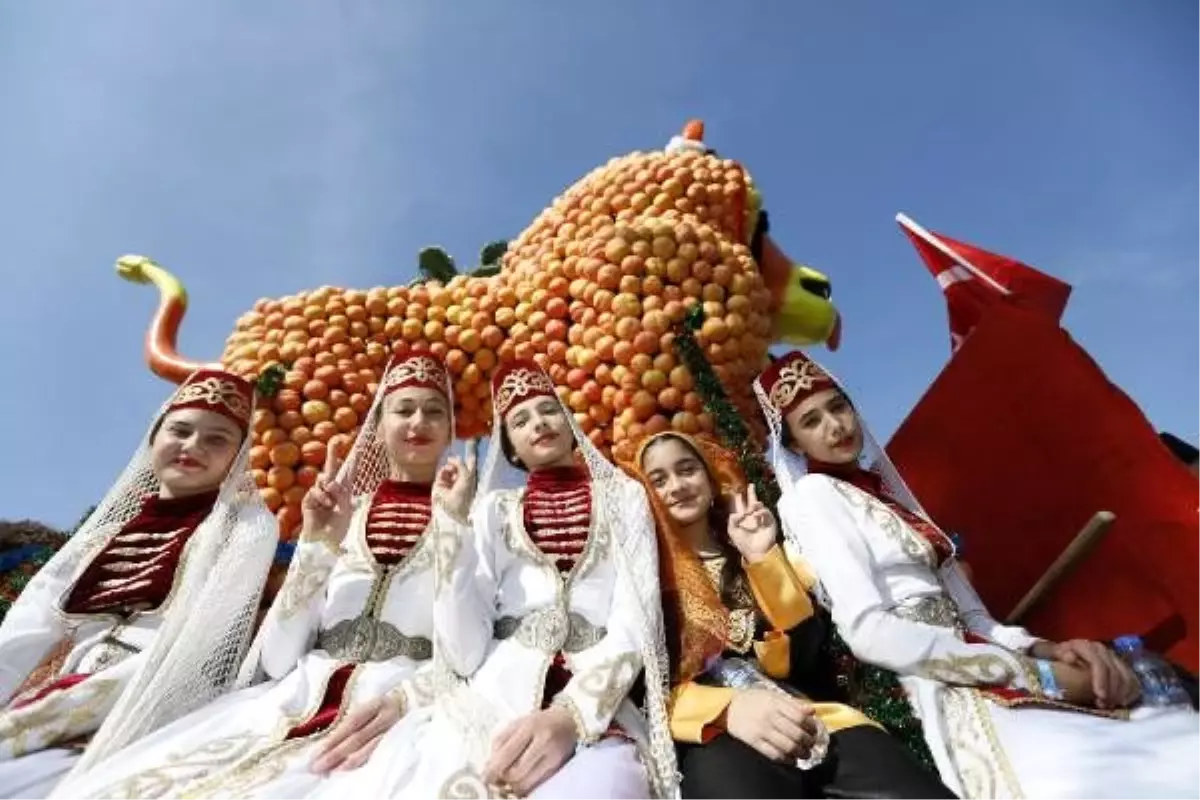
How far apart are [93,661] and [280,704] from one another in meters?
0.65

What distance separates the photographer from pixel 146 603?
2562 mm

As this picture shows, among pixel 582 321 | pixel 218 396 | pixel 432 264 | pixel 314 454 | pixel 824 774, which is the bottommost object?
pixel 824 774

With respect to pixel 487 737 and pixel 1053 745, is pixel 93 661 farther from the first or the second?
pixel 1053 745

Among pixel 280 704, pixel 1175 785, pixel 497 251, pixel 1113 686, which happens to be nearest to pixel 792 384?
pixel 1113 686

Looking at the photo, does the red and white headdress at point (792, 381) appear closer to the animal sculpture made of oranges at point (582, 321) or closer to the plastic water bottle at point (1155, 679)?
the animal sculpture made of oranges at point (582, 321)

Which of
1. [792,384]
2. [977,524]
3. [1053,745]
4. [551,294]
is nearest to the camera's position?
[1053,745]

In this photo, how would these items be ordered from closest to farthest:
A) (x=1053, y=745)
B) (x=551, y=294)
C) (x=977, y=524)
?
(x=1053, y=745) < (x=977, y=524) < (x=551, y=294)

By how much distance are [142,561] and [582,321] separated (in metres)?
2.20

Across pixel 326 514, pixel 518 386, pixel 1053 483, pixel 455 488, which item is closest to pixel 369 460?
pixel 326 514

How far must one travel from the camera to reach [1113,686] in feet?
6.62

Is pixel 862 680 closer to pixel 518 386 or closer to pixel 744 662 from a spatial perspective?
pixel 744 662

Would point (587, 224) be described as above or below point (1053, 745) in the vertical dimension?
above

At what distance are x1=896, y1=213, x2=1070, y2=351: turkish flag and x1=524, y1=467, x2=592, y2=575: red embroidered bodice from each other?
2.28 m

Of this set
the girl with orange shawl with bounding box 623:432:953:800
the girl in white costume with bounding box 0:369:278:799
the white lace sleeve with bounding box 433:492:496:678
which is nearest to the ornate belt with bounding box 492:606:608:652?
the white lace sleeve with bounding box 433:492:496:678
